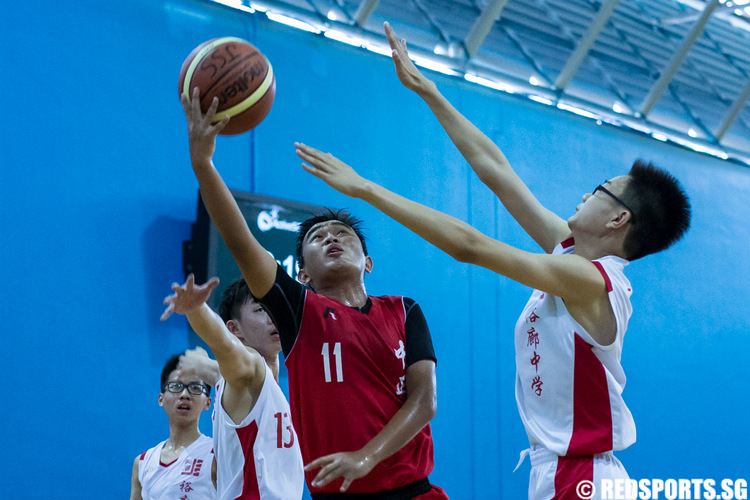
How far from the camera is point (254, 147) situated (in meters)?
5.78

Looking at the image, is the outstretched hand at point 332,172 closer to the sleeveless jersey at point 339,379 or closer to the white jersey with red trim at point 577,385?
the sleeveless jersey at point 339,379

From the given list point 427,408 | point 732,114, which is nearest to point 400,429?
point 427,408

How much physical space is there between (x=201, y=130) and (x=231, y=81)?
38 centimetres

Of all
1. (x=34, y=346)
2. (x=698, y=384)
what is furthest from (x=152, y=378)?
(x=698, y=384)

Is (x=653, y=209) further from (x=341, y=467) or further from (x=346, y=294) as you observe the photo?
(x=341, y=467)

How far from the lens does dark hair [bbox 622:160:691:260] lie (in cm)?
275

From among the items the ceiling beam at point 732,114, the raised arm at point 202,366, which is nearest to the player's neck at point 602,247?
the raised arm at point 202,366

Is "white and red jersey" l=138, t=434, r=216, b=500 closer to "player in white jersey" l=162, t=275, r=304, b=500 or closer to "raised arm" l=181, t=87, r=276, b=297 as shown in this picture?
"player in white jersey" l=162, t=275, r=304, b=500

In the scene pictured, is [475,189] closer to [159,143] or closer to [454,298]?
[454,298]

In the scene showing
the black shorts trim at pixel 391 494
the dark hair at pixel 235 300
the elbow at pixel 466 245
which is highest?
the dark hair at pixel 235 300

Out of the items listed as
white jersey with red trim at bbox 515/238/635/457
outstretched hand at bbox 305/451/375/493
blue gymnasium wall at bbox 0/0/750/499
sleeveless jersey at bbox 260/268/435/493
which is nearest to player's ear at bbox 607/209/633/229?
white jersey with red trim at bbox 515/238/635/457

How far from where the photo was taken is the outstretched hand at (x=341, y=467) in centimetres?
240

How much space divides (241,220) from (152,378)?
2895 mm

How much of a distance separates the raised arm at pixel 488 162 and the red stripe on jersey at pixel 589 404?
2.12ft
